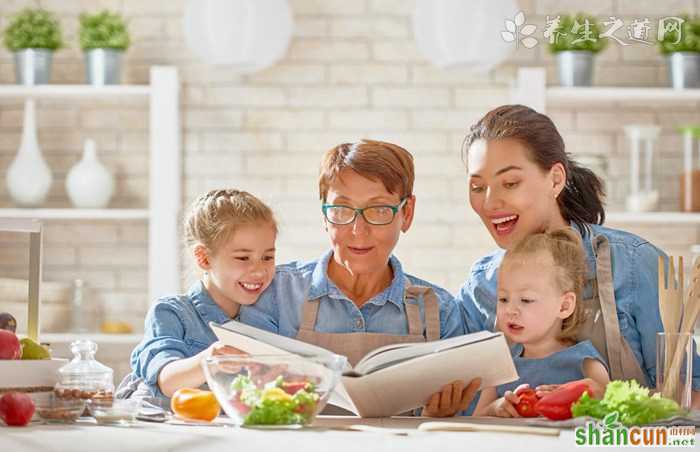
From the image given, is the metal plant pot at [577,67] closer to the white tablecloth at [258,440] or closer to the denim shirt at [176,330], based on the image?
the denim shirt at [176,330]

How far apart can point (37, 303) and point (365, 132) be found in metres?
3.01

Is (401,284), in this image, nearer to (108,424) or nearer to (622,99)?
(108,424)

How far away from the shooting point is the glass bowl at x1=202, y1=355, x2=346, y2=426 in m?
1.97

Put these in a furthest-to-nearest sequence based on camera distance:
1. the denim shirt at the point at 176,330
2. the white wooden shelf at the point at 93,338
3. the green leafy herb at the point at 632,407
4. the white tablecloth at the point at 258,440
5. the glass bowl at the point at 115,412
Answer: the white wooden shelf at the point at 93,338 < the denim shirt at the point at 176,330 < the glass bowl at the point at 115,412 < the green leafy herb at the point at 632,407 < the white tablecloth at the point at 258,440

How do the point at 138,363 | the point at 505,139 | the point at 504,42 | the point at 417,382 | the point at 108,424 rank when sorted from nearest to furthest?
the point at 108,424 → the point at 417,382 → the point at 138,363 → the point at 505,139 → the point at 504,42

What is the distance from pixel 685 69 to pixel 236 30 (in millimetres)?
1951

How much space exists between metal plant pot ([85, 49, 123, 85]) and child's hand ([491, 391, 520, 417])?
303 centimetres

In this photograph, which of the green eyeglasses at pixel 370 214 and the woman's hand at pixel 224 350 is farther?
the green eyeglasses at pixel 370 214

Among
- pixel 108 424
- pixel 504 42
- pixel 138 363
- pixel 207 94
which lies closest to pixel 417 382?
pixel 108 424

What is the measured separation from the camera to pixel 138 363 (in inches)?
105

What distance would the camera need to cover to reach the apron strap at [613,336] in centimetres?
271

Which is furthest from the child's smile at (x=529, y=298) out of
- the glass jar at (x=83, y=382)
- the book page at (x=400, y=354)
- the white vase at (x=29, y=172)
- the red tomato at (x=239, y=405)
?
the white vase at (x=29, y=172)

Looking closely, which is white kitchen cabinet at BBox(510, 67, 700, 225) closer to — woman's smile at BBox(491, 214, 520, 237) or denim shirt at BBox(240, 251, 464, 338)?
woman's smile at BBox(491, 214, 520, 237)

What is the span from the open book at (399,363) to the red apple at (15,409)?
358 millimetres
